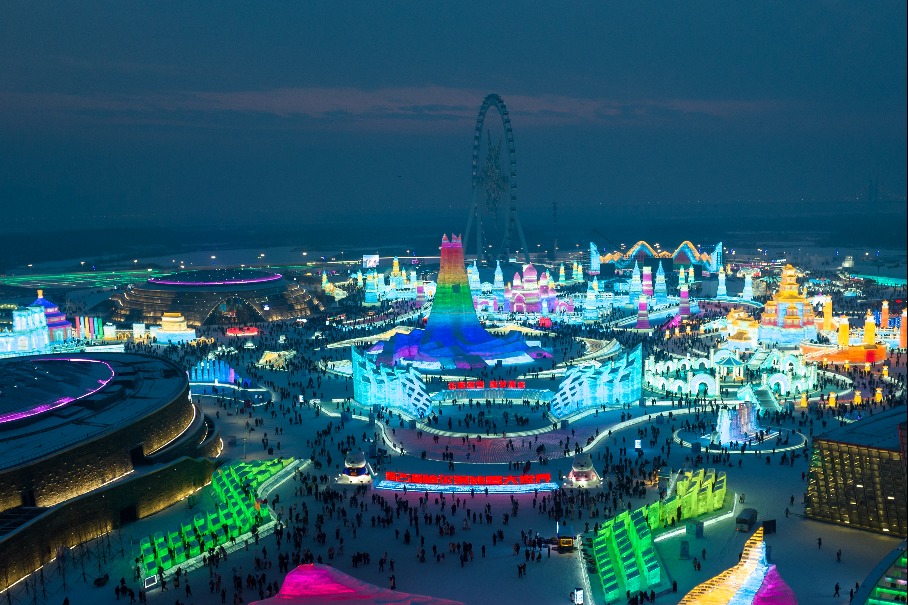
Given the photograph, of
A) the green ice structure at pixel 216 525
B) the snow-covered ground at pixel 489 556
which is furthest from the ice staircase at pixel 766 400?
the green ice structure at pixel 216 525

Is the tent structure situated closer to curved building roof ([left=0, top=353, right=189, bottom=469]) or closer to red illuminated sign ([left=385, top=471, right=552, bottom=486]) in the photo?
curved building roof ([left=0, top=353, right=189, bottom=469])

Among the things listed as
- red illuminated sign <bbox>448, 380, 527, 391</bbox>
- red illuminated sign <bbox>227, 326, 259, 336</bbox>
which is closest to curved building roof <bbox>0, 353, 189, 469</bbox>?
red illuminated sign <bbox>448, 380, 527, 391</bbox>

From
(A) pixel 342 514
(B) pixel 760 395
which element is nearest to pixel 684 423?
(B) pixel 760 395

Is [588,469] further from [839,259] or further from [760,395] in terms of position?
[839,259]

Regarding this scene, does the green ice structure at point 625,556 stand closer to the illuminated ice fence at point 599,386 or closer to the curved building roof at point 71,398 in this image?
the illuminated ice fence at point 599,386

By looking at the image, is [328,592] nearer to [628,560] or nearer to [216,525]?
[628,560]

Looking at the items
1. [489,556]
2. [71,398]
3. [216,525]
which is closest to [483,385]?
[71,398]
